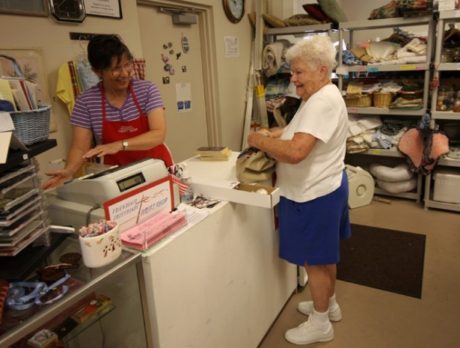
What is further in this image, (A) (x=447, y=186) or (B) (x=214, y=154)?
(A) (x=447, y=186)

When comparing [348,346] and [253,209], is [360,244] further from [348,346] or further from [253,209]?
[253,209]

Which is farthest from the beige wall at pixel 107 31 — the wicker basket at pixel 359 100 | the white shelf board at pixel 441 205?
the white shelf board at pixel 441 205

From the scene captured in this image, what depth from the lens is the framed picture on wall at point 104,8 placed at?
2449 millimetres

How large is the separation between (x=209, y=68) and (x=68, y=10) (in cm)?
163

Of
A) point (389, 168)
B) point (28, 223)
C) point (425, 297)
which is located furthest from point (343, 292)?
point (28, 223)

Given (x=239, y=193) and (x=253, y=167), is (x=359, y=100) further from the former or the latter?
(x=239, y=193)

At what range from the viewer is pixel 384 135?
3.64 m

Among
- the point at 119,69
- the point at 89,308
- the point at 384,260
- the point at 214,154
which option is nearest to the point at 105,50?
the point at 119,69

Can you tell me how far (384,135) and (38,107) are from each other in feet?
10.5

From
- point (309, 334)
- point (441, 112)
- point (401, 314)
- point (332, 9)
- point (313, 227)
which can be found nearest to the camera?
point (313, 227)

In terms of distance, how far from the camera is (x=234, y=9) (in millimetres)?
3861

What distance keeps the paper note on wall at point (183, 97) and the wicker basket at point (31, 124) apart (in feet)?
7.91

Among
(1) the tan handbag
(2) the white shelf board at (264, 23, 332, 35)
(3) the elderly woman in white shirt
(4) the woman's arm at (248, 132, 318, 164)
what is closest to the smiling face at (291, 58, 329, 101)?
(3) the elderly woman in white shirt

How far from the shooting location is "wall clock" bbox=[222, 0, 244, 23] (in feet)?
12.3
